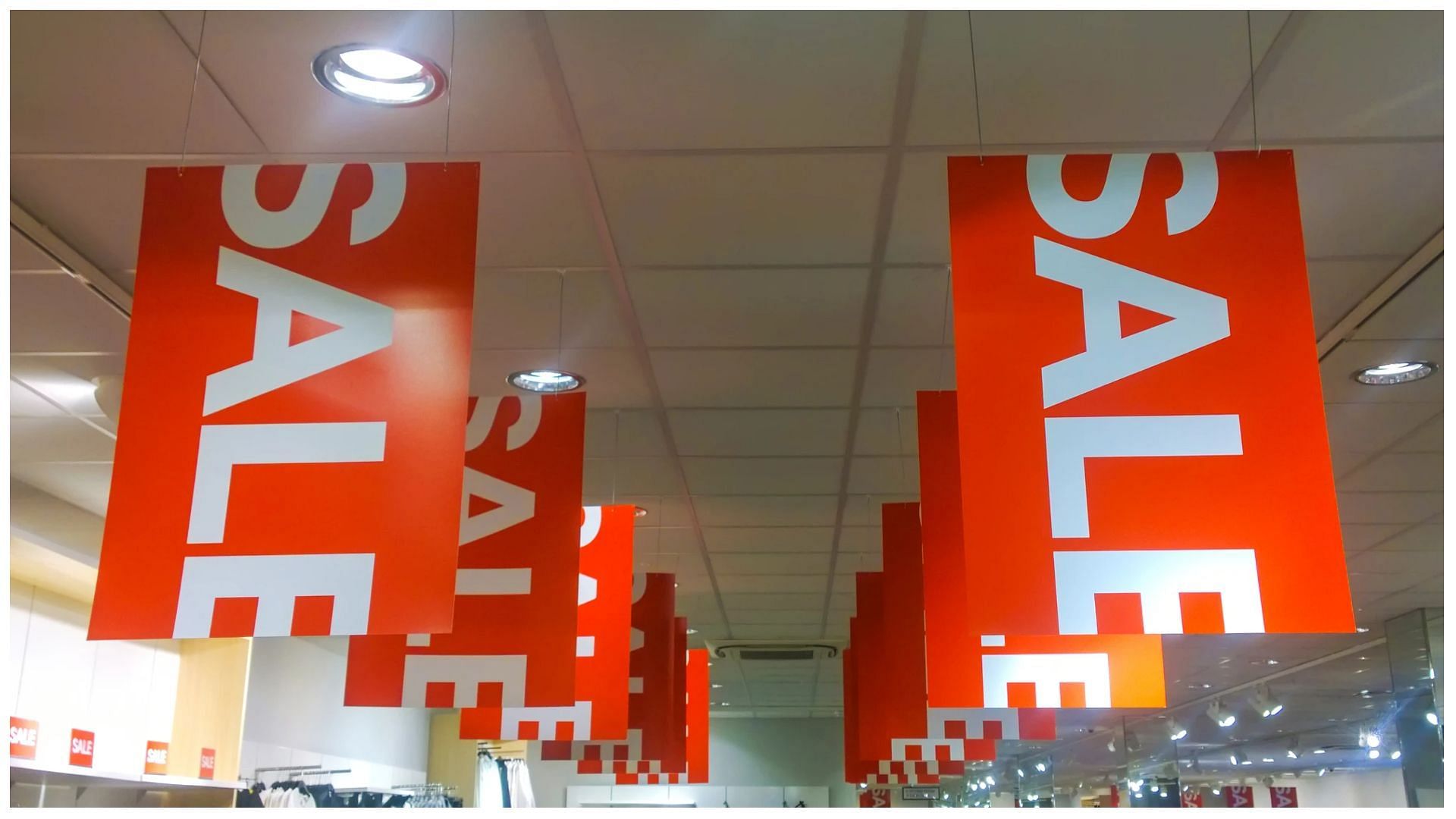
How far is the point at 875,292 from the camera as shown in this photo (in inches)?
189

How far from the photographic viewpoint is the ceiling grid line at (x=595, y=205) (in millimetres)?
3184

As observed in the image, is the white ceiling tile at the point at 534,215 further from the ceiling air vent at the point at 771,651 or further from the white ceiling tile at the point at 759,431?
the ceiling air vent at the point at 771,651

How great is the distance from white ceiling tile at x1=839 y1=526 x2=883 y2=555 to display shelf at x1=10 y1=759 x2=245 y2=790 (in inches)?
184

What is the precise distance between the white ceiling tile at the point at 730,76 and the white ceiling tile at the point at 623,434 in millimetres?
2744

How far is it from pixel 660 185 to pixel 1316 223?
2.33 m

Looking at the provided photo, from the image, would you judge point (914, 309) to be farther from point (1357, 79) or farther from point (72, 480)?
point (72, 480)

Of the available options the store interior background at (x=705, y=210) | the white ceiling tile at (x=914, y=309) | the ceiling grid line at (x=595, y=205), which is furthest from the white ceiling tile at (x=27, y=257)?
the white ceiling tile at (x=914, y=309)

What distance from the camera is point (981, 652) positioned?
414 cm

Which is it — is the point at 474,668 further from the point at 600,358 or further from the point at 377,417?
the point at 600,358

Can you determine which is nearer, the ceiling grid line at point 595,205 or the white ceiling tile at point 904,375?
the ceiling grid line at point 595,205

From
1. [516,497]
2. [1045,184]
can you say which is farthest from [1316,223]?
[516,497]

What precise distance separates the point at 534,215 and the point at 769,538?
17.0ft

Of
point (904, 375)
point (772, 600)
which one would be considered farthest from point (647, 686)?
point (772, 600)

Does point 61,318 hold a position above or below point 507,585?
above
